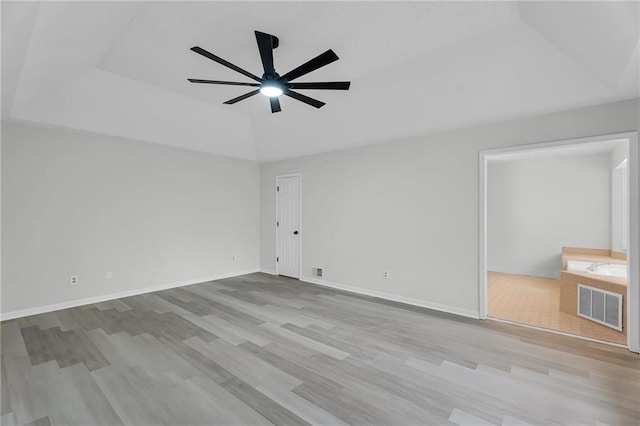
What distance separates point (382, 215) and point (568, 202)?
4.68 m

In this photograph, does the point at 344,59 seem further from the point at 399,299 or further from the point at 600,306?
the point at 600,306

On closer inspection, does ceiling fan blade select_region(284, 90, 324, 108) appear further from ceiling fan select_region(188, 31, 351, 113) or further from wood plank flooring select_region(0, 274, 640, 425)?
wood plank flooring select_region(0, 274, 640, 425)

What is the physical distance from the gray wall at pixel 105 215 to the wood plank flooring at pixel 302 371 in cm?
72

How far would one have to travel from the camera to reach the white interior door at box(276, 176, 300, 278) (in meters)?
6.25

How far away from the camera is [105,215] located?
4.69m

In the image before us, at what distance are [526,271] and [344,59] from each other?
6609 millimetres

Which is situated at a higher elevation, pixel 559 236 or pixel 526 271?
pixel 559 236

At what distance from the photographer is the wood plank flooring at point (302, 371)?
205 cm

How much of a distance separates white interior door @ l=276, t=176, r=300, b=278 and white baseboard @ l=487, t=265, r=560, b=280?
Result: 505 centimetres

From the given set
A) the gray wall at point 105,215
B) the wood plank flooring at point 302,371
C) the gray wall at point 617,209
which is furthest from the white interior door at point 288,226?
the gray wall at point 617,209

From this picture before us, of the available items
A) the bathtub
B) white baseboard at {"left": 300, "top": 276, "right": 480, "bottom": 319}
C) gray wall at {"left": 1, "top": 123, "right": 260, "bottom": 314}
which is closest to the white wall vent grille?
the bathtub

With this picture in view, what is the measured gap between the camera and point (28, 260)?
4.01 m

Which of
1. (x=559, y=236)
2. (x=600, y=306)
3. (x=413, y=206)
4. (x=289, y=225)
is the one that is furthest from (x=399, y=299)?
(x=559, y=236)

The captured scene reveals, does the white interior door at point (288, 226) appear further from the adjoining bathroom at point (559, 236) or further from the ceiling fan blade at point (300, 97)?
the adjoining bathroom at point (559, 236)
